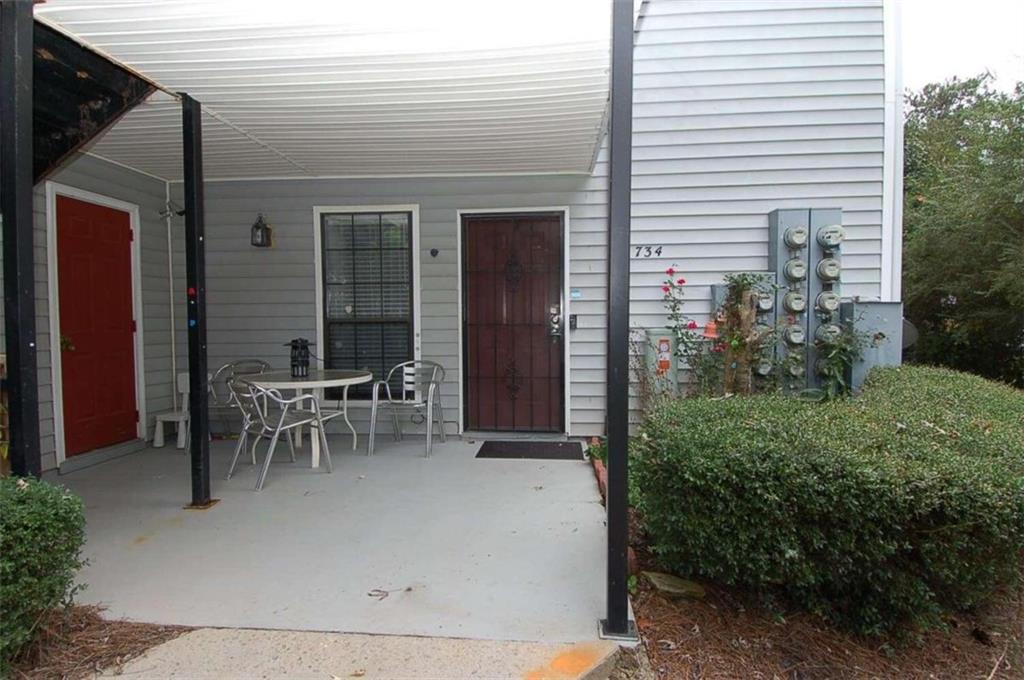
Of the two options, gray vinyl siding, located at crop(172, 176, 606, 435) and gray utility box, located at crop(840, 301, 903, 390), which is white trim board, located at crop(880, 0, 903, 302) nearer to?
gray utility box, located at crop(840, 301, 903, 390)

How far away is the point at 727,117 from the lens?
15.6 feet

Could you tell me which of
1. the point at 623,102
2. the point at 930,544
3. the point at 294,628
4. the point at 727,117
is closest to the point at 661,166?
the point at 727,117

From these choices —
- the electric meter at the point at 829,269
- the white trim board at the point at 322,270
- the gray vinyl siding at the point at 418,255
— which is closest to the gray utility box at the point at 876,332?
the electric meter at the point at 829,269

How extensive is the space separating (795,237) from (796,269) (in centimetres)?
26

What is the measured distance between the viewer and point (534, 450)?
182 inches

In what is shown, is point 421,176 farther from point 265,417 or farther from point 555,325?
point 265,417

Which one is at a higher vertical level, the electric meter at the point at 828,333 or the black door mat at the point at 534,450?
the electric meter at the point at 828,333

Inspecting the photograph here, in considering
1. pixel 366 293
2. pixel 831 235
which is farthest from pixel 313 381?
pixel 831 235

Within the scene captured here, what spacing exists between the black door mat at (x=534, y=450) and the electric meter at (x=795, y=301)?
214 centimetres

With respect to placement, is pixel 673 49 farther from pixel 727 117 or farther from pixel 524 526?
pixel 524 526

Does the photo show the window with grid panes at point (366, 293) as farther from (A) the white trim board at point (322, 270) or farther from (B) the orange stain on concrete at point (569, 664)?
(B) the orange stain on concrete at point (569, 664)

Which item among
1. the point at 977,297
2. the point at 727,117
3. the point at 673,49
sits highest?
the point at 673,49

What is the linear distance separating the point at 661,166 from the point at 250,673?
181 inches

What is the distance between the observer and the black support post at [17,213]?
1.94m
